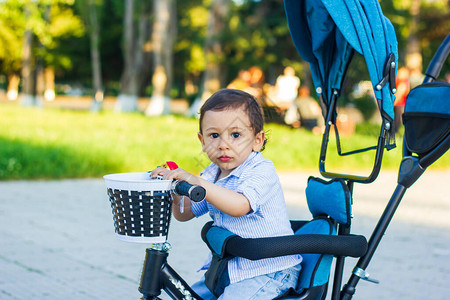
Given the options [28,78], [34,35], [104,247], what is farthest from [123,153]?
[34,35]

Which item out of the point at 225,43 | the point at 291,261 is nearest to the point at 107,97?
the point at 225,43

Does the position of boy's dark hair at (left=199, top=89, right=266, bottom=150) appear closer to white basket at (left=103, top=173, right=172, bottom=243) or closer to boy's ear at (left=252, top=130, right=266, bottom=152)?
boy's ear at (left=252, top=130, right=266, bottom=152)

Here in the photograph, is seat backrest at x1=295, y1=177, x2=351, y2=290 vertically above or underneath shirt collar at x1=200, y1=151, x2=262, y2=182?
underneath

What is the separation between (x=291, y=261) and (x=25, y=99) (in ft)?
99.0

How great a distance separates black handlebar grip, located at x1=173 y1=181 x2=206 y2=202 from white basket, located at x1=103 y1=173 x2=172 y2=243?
76 mm

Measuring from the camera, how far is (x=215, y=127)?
8.45ft

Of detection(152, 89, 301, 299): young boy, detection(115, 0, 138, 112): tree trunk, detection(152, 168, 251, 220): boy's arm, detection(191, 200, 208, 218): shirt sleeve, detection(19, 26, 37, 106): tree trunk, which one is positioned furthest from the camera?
detection(19, 26, 37, 106): tree trunk

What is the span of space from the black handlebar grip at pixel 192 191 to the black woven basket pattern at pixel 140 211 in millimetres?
97

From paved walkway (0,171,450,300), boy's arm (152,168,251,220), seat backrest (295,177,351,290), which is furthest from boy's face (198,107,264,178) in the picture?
paved walkway (0,171,450,300)

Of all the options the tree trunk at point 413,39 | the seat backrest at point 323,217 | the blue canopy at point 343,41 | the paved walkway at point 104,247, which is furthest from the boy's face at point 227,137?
the tree trunk at point 413,39

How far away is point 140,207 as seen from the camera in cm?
229

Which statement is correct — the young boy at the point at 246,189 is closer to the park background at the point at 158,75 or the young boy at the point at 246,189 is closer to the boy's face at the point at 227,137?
the boy's face at the point at 227,137

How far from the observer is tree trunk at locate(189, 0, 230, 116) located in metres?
20.0

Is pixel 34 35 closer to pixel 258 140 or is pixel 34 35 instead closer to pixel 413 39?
pixel 413 39
